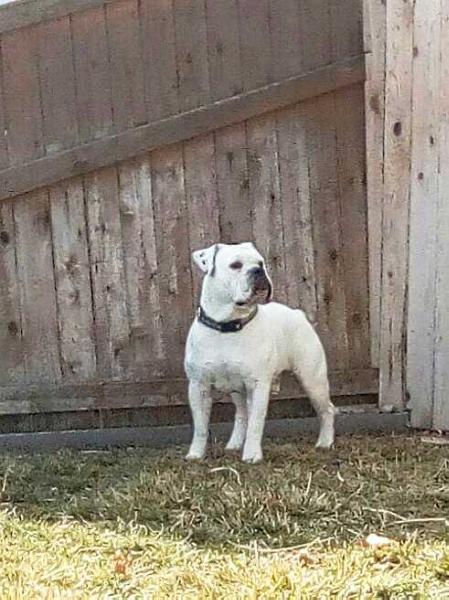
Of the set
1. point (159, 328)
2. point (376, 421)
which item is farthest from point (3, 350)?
point (376, 421)

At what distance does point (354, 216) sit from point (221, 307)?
0.94 meters

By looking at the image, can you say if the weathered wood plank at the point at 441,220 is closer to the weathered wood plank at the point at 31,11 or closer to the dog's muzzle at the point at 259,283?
the dog's muzzle at the point at 259,283

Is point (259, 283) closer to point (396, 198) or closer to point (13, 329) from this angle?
point (396, 198)

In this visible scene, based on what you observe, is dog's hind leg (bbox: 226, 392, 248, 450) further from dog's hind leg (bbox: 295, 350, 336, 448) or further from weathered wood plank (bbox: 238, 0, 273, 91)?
weathered wood plank (bbox: 238, 0, 273, 91)

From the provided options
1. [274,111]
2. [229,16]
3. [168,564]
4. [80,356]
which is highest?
[229,16]

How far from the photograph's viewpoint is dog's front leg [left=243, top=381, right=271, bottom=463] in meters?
4.43

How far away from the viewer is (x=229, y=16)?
4.91 meters

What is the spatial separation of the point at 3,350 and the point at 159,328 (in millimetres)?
680

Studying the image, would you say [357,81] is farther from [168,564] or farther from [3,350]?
[168,564]

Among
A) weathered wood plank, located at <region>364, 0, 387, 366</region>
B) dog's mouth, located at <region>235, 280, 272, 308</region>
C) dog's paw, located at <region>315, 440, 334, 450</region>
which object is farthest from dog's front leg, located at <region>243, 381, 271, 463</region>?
weathered wood plank, located at <region>364, 0, 387, 366</region>

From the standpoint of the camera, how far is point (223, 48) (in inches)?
194

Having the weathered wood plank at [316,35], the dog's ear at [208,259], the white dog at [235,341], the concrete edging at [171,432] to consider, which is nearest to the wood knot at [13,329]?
the concrete edging at [171,432]

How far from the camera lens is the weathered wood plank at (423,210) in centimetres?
489

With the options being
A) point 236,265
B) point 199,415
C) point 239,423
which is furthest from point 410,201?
point 199,415
